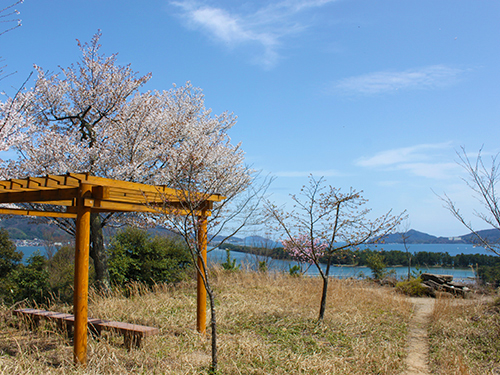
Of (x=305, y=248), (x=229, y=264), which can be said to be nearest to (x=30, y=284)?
(x=229, y=264)

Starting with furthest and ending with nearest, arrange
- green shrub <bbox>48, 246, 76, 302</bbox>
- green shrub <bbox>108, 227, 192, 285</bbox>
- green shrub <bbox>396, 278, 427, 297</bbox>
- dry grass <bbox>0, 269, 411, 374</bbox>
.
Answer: green shrub <bbox>396, 278, 427, 297</bbox>
green shrub <bbox>108, 227, 192, 285</bbox>
green shrub <bbox>48, 246, 76, 302</bbox>
dry grass <bbox>0, 269, 411, 374</bbox>

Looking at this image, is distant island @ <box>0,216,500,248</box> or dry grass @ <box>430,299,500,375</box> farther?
distant island @ <box>0,216,500,248</box>

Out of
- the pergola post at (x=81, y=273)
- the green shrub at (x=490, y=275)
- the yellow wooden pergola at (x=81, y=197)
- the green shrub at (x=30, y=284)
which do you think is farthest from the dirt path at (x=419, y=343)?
the green shrub at (x=30, y=284)

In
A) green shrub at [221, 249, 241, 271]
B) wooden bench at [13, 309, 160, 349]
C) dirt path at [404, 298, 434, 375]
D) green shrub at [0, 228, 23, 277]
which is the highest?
green shrub at [0, 228, 23, 277]

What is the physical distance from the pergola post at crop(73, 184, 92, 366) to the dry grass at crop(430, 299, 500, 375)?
12.3 feet

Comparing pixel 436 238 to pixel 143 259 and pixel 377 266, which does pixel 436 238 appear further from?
pixel 143 259

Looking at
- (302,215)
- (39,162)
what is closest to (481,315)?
(302,215)

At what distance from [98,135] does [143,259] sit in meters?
3.25

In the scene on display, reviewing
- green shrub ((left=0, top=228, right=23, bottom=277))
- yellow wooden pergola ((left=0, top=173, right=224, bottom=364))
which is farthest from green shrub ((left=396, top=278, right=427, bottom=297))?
green shrub ((left=0, top=228, right=23, bottom=277))

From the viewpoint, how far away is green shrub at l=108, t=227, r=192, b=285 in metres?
8.58

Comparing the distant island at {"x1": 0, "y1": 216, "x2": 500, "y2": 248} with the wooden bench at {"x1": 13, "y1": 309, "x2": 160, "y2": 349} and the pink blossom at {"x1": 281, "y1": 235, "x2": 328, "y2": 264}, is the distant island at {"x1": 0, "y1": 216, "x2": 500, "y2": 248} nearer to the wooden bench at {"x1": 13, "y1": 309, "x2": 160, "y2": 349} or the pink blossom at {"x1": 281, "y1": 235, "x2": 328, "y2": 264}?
the pink blossom at {"x1": 281, "y1": 235, "x2": 328, "y2": 264}

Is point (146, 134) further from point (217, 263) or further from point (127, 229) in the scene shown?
point (217, 263)

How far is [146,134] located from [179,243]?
3.49 m

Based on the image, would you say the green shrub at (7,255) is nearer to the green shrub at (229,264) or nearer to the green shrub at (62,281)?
the green shrub at (62,281)
